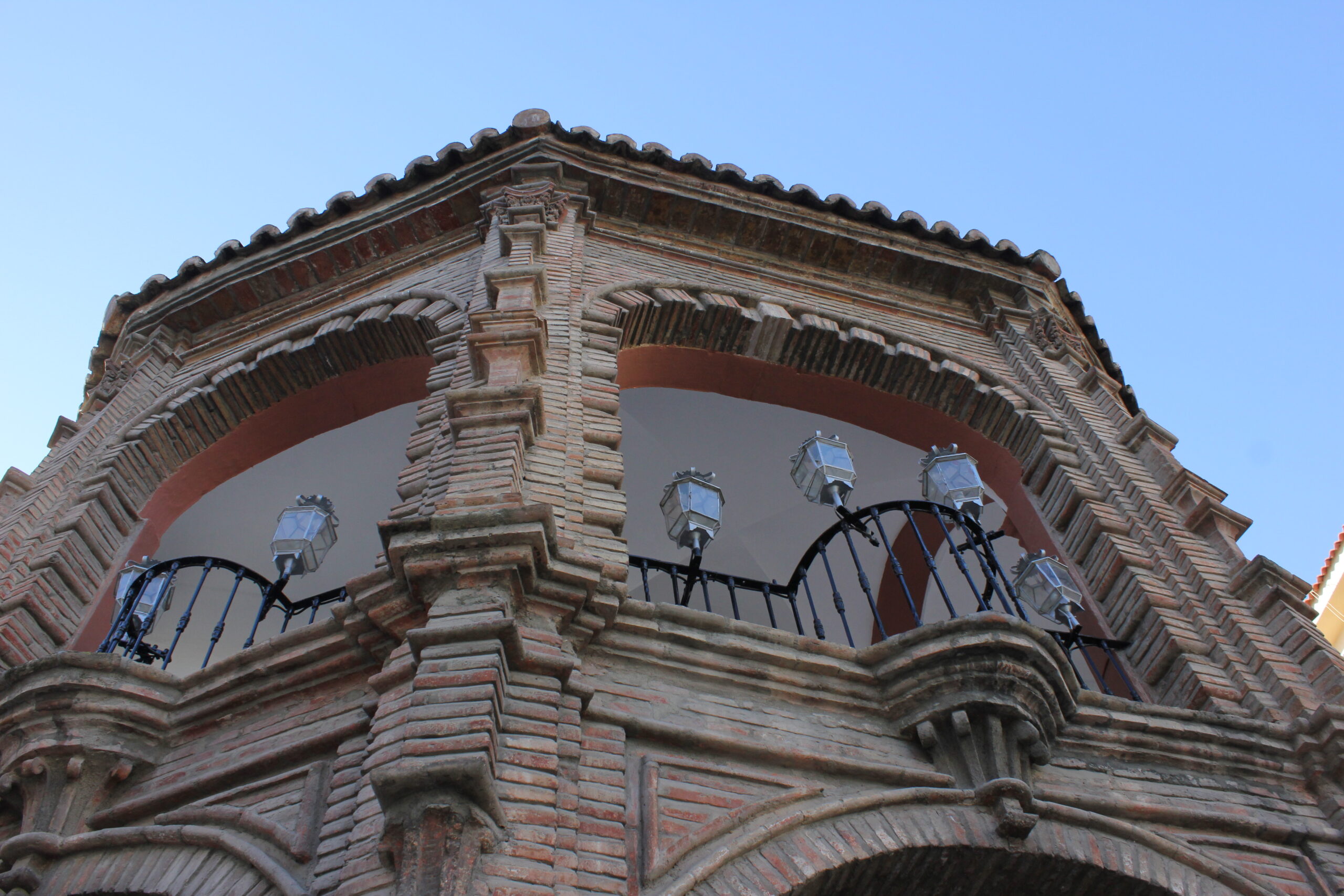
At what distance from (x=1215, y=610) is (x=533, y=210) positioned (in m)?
4.65

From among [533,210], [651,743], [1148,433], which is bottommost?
[651,743]

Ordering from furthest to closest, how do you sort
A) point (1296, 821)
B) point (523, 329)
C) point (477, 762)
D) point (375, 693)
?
point (523, 329) → point (1296, 821) → point (375, 693) → point (477, 762)

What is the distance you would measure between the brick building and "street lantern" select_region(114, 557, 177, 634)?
25 cm

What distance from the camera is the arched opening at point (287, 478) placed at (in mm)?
7688

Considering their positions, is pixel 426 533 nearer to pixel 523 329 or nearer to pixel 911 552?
pixel 523 329

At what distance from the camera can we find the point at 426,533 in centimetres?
403

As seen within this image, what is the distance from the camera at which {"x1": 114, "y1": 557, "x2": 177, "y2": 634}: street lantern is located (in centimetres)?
572

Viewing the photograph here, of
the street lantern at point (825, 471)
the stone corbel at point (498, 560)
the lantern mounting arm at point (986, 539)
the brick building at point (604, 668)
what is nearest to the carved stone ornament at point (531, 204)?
the brick building at point (604, 668)

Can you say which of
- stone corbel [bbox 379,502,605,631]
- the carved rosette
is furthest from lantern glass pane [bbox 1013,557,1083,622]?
stone corbel [bbox 379,502,605,631]

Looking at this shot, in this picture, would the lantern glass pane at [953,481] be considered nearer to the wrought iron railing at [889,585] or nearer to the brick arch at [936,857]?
the wrought iron railing at [889,585]

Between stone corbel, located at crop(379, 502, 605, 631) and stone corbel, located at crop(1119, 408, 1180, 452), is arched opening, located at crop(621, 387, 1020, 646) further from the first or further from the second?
stone corbel, located at crop(379, 502, 605, 631)

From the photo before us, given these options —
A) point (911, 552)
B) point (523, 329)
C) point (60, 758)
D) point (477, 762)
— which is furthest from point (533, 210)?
point (477, 762)

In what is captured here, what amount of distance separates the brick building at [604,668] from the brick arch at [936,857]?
1cm

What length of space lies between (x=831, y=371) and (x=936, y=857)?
4.33 meters
